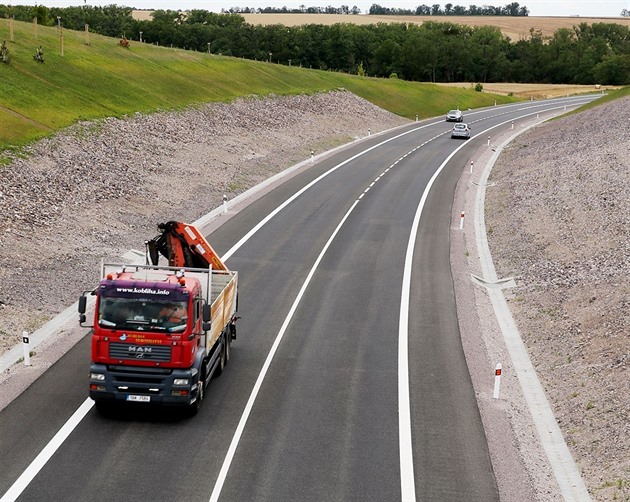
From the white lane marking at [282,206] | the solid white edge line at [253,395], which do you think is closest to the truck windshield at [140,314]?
the solid white edge line at [253,395]

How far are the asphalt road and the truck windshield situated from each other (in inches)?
89.5

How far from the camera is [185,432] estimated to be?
1855cm

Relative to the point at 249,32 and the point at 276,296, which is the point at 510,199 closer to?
the point at 276,296

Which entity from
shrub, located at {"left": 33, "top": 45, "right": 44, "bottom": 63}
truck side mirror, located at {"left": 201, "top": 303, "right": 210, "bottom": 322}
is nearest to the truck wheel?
truck side mirror, located at {"left": 201, "top": 303, "right": 210, "bottom": 322}

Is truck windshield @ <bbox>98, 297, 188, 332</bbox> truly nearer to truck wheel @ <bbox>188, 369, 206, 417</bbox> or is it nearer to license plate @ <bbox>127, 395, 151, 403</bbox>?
license plate @ <bbox>127, 395, 151, 403</bbox>

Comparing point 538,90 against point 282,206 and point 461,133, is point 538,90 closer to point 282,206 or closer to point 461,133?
point 461,133

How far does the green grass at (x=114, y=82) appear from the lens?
49.8m

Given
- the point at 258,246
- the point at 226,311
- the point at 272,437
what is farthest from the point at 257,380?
the point at 258,246

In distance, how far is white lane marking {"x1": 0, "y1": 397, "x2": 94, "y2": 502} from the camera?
1555cm

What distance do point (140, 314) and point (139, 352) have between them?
Answer: 2.65 feet

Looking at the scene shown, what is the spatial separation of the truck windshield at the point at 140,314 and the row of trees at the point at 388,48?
133 m

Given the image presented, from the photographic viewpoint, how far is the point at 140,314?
18.4m

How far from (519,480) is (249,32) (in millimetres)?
147345

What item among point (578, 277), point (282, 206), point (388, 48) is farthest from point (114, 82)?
A: point (388, 48)
